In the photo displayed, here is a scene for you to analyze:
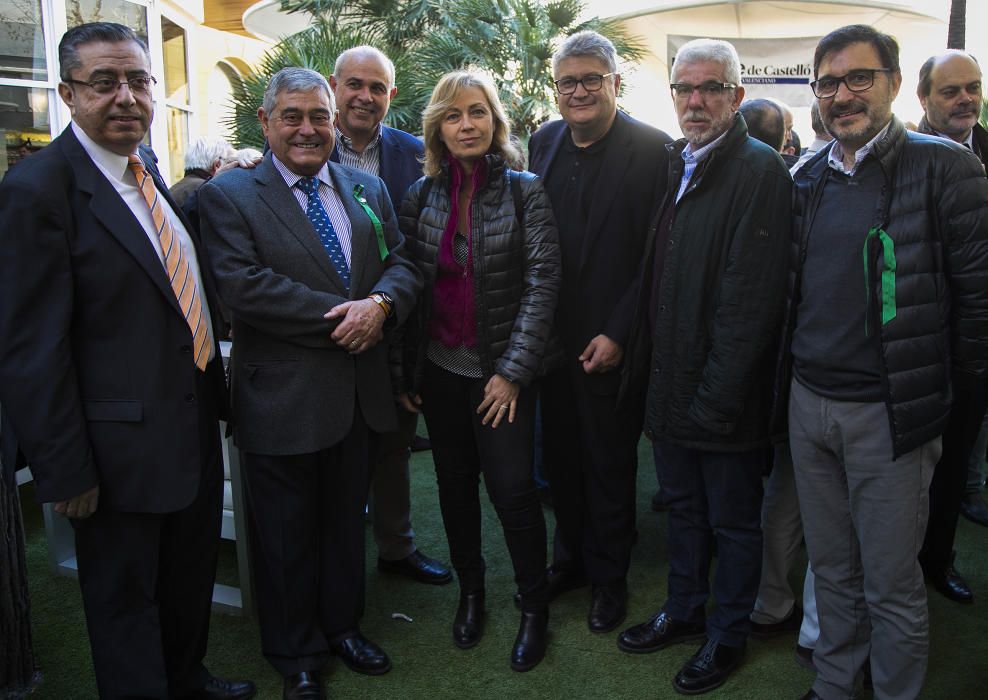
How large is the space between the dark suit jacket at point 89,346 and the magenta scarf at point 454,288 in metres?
0.86

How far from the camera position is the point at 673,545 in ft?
9.25

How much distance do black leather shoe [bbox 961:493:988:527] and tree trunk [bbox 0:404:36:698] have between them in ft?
13.5

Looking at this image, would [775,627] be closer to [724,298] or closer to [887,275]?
[724,298]

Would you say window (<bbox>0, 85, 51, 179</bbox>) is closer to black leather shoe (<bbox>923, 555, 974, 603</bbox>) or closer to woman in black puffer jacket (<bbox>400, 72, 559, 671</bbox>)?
woman in black puffer jacket (<bbox>400, 72, 559, 671</bbox>)

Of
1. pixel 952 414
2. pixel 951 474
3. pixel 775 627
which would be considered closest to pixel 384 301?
pixel 775 627

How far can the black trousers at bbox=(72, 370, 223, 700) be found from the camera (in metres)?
2.15

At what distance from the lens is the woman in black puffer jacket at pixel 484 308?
2.61 m

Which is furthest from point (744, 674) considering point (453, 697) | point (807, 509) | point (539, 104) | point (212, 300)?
point (539, 104)

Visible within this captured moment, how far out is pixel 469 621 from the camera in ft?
9.59

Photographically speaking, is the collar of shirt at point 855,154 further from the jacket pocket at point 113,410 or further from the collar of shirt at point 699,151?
the jacket pocket at point 113,410

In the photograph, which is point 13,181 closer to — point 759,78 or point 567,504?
point 567,504

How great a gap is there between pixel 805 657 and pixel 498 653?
1.08m

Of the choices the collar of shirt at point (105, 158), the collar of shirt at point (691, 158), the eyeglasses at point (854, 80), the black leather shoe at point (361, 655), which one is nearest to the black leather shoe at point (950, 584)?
the collar of shirt at point (691, 158)

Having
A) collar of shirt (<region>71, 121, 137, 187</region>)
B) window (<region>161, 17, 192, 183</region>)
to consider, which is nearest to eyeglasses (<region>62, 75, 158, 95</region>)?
collar of shirt (<region>71, 121, 137, 187</region>)
